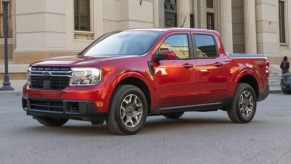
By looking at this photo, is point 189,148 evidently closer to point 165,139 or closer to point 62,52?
point 165,139

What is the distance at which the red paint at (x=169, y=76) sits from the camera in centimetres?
840

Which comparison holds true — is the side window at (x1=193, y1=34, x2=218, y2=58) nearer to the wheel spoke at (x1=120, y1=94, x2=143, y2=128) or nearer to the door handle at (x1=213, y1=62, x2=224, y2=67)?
the door handle at (x1=213, y1=62, x2=224, y2=67)

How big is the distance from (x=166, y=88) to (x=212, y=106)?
1403mm

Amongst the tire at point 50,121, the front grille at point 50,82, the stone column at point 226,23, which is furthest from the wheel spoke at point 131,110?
the stone column at point 226,23

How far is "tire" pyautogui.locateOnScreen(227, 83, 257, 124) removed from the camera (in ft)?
35.1

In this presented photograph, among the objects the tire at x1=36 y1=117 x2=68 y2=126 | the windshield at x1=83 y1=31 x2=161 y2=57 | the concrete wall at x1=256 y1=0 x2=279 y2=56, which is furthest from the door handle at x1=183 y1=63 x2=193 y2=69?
the concrete wall at x1=256 y1=0 x2=279 y2=56

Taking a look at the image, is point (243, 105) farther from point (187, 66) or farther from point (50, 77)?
point (50, 77)

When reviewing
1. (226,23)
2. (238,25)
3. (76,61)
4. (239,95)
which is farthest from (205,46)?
(238,25)

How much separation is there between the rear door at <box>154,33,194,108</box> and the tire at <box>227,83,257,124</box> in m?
1.29

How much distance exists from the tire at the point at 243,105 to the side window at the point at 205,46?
936 millimetres

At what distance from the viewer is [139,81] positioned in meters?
8.91

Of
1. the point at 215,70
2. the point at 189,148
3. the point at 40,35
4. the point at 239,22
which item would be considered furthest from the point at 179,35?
the point at 239,22

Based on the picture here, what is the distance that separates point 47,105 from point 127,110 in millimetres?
1254

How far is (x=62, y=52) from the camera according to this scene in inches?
986
